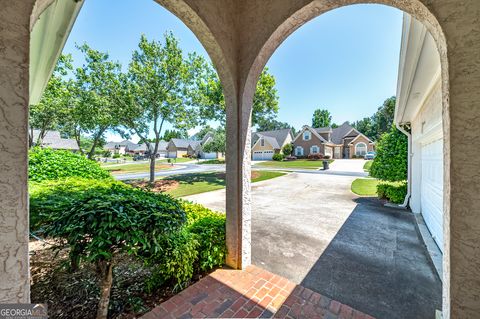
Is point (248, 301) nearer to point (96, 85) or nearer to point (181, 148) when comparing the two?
point (96, 85)

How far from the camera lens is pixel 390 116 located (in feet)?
140

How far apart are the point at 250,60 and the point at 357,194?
9491mm

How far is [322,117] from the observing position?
5150cm

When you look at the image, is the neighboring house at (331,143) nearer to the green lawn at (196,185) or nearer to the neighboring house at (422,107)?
the green lawn at (196,185)

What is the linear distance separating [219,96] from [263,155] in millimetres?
25206

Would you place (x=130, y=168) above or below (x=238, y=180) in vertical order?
below

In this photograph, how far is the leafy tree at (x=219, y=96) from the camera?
47.9ft

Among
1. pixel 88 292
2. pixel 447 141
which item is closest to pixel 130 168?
pixel 88 292

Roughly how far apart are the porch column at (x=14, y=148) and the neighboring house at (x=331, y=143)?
121 ft

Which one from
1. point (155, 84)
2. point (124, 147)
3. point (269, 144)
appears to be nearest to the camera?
point (155, 84)

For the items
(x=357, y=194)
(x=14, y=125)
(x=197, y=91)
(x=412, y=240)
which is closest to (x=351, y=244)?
(x=412, y=240)

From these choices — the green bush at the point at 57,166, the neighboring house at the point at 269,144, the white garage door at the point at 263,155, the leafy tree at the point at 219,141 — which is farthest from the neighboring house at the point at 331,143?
the green bush at the point at 57,166

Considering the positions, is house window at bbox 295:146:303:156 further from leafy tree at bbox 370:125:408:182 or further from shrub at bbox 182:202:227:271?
shrub at bbox 182:202:227:271

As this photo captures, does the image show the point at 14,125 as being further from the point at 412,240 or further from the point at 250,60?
the point at 412,240
